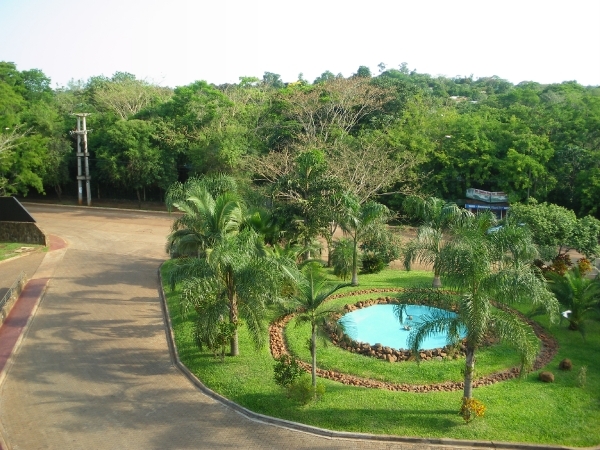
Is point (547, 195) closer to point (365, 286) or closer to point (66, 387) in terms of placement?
point (365, 286)

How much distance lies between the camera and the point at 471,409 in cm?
1090

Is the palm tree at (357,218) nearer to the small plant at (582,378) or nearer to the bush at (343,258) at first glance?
the bush at (343,258)

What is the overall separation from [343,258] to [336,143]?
8.79 metres

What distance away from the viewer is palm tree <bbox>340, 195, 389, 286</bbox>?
728 inches

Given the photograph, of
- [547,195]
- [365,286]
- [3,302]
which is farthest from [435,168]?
[3,302]

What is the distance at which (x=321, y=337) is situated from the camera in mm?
12945

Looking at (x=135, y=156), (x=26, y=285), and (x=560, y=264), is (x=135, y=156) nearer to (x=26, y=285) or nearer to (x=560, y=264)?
(x=26, y=285)

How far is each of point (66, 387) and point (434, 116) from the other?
26795mm

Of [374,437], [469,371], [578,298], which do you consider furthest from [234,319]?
[578,298]

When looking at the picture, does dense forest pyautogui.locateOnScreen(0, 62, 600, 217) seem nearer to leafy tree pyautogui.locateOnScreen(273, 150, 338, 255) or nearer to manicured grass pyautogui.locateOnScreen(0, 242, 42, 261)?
leafy tree pyautogui.locateOnScreen(273, 150, 338, 255)

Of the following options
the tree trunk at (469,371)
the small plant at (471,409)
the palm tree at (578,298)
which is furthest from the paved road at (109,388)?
the palm tree at (578,298)

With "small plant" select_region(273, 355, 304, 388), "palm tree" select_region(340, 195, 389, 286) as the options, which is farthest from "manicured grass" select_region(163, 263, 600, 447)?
"palm tree" select_region(340, 195, 389, 286)

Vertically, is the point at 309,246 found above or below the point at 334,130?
below

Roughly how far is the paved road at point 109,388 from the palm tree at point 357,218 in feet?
23.0
